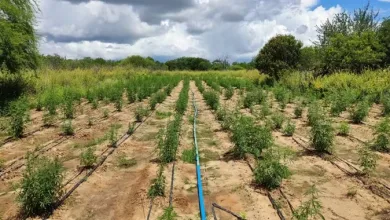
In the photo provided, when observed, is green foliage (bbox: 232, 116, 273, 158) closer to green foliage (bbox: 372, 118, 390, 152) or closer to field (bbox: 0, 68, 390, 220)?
field (bbox: 0, 68, 390, 220)

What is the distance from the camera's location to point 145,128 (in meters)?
10.5

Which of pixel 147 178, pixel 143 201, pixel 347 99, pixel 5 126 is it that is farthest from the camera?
pixel 347 99

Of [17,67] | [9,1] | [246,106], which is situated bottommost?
[246,106]

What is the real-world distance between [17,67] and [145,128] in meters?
7.23

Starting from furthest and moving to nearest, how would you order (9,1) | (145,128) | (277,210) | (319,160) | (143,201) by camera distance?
(9,1)
(145,128)
(319,160)
(143,201)
(277,210)

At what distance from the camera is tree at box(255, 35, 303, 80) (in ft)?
84.1

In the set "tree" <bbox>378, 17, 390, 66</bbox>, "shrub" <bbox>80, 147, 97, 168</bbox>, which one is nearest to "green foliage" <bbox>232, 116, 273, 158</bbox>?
"shrub" <bbox>80, 147, 97, 168</bbox>

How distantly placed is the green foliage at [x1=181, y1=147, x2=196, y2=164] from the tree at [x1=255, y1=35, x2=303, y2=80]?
18.9 meters

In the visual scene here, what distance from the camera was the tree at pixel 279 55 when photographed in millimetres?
25625

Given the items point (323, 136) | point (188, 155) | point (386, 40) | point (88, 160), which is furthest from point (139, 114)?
point (386, 40)

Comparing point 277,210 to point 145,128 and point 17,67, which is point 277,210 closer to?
point 145,128

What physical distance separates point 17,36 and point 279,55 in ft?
57.2

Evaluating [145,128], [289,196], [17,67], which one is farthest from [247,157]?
[17,67]

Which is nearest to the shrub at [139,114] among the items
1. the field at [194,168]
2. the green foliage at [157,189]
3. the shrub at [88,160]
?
the field at [194,168]
